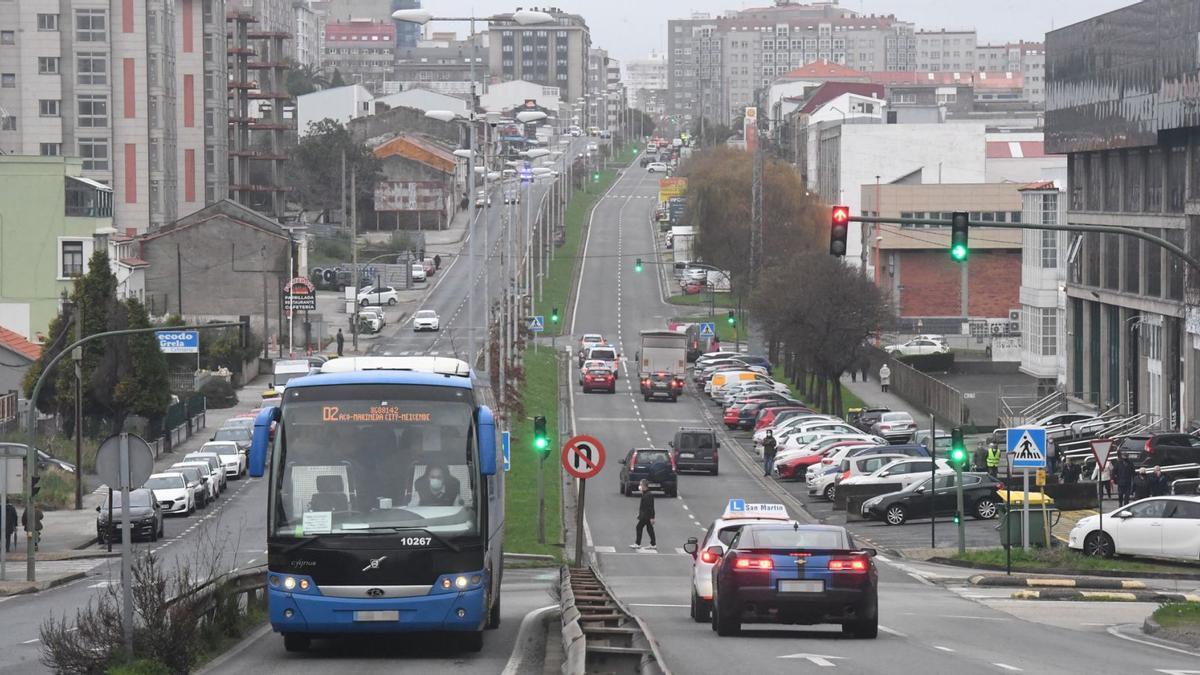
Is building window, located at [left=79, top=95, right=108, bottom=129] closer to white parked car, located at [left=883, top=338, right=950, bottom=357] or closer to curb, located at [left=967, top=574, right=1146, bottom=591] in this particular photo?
white parked car, located at [left=883, top=338, right=950, bottom=357]

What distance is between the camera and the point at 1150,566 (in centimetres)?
3241

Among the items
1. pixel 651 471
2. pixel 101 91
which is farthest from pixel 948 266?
pixel 651 471

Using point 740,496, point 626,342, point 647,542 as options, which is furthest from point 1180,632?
point 626,342

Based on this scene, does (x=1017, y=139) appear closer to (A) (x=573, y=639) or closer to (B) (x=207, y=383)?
(B) (x=207, y=383)

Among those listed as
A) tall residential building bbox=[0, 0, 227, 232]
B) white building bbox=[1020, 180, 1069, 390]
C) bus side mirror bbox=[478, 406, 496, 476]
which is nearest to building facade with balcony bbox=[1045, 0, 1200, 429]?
white building bbox=[1020, 180, 1069, 390]

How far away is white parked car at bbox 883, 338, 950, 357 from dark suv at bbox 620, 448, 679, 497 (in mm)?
40983

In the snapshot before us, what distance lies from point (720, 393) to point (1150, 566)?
46222mm

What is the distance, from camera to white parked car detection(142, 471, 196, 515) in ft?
156

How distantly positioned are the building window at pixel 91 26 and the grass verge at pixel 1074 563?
81.1 m

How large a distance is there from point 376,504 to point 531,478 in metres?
34.8

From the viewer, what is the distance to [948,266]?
10788 cm

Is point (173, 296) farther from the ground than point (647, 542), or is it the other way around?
point (173, 296)

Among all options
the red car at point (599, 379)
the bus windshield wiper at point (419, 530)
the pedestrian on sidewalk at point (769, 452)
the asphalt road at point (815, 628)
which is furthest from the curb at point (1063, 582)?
the red car at point (599, 379)

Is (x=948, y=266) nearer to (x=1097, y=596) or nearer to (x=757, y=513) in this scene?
(x=1097, y=596)
